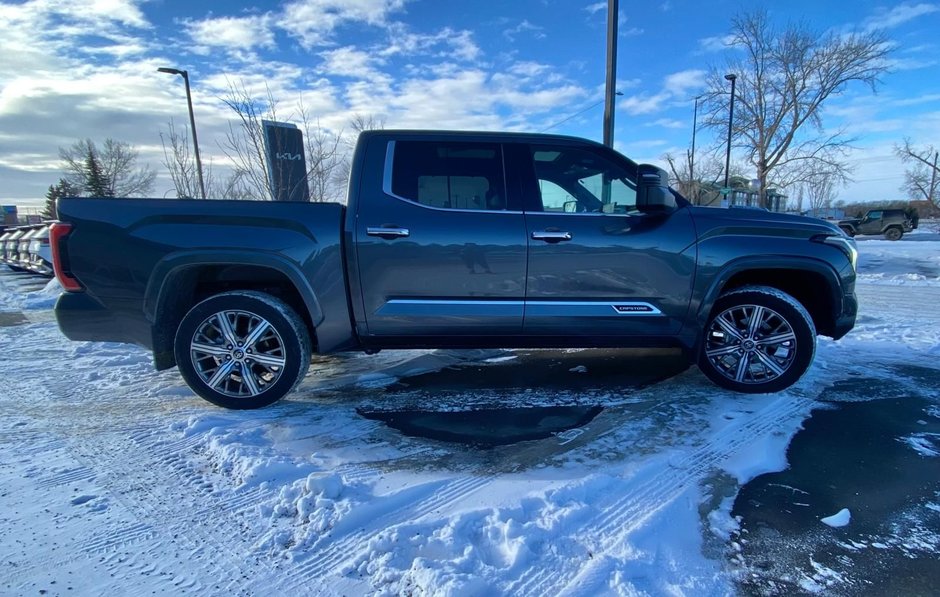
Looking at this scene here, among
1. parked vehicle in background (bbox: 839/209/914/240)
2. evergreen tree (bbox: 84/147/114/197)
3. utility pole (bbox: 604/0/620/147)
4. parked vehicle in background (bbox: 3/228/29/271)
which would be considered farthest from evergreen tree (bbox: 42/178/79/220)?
parked vehicle in background (bbox: 839/209/914/240)

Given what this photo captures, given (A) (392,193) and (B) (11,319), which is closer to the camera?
(A) (392,193)

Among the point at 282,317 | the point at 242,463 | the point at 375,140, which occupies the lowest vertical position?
the point at 242,463

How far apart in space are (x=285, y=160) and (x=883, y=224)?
1285 inches

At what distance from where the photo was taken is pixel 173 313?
11.3ft

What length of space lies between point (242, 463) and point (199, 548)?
63 centimetres

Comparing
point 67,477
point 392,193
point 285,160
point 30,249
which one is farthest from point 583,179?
point 30,249

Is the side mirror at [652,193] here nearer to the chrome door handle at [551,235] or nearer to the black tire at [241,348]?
the chrome door handle at [551,235]

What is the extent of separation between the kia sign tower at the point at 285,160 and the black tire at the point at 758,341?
988cm

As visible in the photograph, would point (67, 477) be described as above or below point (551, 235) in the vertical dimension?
below

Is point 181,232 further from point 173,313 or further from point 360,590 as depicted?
point 360,590

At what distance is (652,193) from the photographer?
11.0 feet

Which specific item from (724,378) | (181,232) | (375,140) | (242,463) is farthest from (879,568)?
(181,232)

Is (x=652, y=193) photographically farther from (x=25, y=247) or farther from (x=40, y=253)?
(x=25, y=247)

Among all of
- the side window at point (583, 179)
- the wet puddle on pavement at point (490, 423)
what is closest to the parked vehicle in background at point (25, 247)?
the wet puddle on pavement at point (490, 423)
